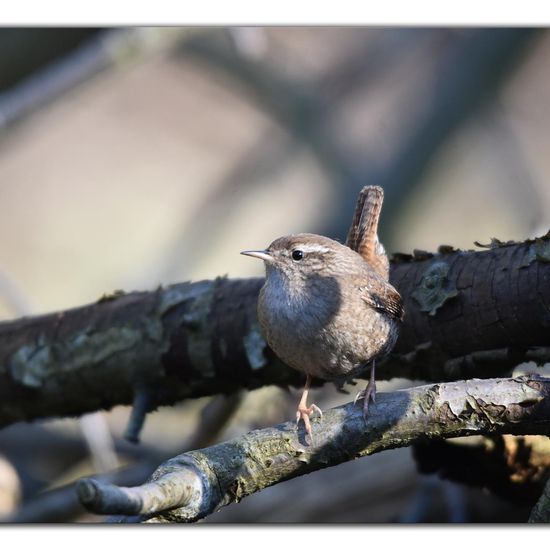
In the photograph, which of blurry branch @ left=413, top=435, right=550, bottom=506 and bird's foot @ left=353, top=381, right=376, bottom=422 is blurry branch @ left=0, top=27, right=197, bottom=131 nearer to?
blurry branch @ left=413, top=435, right=550, bottom=506

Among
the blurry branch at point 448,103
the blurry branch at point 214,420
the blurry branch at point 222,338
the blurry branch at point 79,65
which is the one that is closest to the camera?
the blurry branch at point 222,338

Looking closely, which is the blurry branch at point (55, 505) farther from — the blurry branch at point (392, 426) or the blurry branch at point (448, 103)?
the blurry branch at point (448, 103)

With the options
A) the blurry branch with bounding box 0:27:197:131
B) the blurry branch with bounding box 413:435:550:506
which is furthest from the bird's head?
the blurry branch with bounding box 0:27:197:131

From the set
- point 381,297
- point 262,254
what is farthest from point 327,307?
point 262,254

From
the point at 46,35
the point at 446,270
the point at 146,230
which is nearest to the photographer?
the point at 446,270

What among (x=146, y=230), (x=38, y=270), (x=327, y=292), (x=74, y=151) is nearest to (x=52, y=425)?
(x=38, y=270)

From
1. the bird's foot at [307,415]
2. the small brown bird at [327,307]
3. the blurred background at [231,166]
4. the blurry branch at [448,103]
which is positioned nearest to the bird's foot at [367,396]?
the small brown bird at [327,307]
